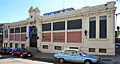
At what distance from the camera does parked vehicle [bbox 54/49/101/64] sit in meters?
8.11

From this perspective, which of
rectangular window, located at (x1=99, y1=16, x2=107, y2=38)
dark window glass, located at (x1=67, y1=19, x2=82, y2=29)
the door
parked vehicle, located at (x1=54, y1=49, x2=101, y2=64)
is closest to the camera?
parked vehicle, located at (x1=54, y1=49, x2=101, y2=64)

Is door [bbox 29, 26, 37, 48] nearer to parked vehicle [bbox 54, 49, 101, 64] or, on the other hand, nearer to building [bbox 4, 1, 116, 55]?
building [bbox 4, 1, 116, 55]

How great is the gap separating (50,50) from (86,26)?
30.0 ft

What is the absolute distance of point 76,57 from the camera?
8.72 metres

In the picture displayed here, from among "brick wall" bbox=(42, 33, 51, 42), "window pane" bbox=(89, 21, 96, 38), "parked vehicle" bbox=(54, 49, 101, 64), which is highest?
"window pane" bbox=(89, 21, 96, 38)

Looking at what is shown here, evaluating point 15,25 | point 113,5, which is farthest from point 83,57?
point 15,25

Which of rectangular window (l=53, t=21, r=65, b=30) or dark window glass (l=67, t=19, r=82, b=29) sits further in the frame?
rectangular window (l=53, t=21, r=65, b=30)

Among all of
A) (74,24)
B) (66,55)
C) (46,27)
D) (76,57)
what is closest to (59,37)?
(74,24)

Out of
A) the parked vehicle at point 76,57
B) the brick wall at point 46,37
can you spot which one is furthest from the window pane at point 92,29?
the brick wall at point 46,37

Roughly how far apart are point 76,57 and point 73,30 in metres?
7.74

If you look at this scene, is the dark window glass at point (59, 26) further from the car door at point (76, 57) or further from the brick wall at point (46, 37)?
the car door at point (76, 57)

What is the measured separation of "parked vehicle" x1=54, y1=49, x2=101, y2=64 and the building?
582 centimetres

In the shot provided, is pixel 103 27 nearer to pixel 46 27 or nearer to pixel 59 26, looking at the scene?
pixel 59 26

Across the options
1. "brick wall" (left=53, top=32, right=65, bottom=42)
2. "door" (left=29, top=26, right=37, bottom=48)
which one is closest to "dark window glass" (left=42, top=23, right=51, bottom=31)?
"brick wall" (left=53, top=32, right=65, bottom=42)
